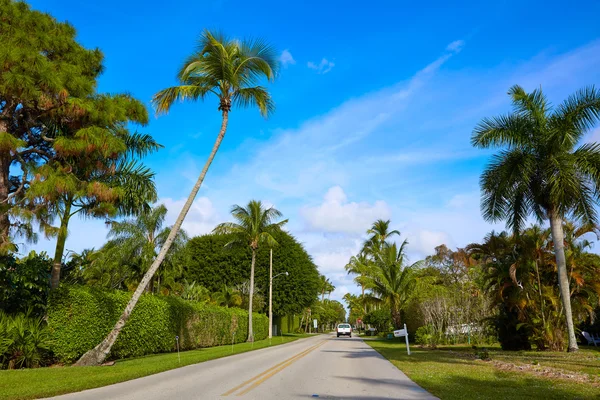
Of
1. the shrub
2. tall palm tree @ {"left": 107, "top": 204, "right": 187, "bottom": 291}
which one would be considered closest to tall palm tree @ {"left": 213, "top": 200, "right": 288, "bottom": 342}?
tall palm tree @ {"left": 107, "top": 204, "right": 187, "bottom": 291}

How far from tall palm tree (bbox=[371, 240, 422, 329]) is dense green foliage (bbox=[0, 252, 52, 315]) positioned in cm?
2712

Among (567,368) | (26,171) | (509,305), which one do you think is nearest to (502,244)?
(509,305)

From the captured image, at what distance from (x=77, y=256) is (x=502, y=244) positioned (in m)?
20.4

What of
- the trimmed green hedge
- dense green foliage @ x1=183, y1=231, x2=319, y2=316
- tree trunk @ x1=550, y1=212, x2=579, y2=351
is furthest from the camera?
dense green foliage @ x1=183, y1=231, x2=319, y2=316

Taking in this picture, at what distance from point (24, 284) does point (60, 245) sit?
2.44 m

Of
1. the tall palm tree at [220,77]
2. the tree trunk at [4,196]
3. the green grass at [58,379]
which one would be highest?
the tall palm tree at [220,77]

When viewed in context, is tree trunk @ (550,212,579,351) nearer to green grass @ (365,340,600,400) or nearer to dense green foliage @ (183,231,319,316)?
green grass @ (365,340,600,400)

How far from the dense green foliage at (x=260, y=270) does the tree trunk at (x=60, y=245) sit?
3236 centimetres

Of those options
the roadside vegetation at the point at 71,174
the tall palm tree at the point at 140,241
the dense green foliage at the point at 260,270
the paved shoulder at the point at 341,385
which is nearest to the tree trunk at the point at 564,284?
the paved shoulder at the point at 341,385

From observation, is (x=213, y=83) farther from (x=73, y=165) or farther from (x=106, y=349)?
(x=106, y=349)

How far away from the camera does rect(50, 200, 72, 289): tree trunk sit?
16.8 metres

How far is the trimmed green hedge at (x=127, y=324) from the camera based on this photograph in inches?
611

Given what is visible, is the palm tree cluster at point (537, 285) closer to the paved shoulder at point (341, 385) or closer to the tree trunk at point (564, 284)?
the tree trunk at point (564, 284)

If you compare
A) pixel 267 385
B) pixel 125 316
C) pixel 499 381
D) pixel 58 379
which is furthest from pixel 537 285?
pixel 58 379
